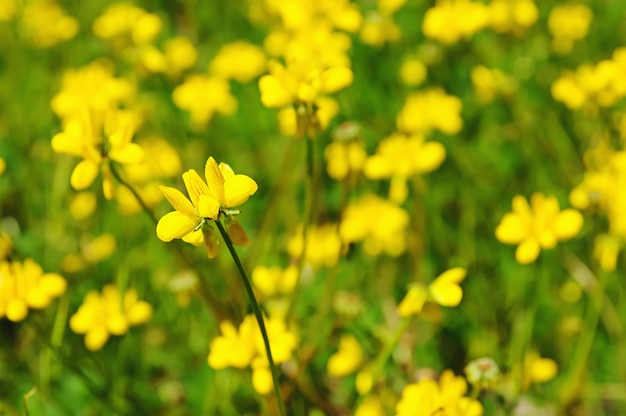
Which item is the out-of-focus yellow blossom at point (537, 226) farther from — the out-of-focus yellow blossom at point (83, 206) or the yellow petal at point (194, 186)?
the out-of-focus yellow blossom at point (83, 206)

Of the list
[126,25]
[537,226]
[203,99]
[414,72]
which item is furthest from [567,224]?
[126,25]

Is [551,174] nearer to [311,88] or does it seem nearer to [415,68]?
[415,68]

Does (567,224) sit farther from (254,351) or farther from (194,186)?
(194,186)

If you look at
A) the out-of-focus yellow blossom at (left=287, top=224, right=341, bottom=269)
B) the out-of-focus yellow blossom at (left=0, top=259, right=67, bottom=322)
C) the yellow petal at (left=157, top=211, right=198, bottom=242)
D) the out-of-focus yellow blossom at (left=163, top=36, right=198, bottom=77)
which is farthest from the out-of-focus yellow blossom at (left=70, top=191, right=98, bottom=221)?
the yellow petal at (left=157, top=211, right=198, bottom=242)

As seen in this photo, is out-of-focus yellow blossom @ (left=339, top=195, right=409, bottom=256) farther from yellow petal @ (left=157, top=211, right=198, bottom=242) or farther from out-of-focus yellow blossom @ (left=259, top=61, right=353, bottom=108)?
yellow petal @ (left=157, top=211, right=198, bottom=242)

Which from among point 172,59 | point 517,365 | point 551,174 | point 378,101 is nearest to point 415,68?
point 378,101

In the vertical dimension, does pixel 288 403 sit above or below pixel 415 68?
below
